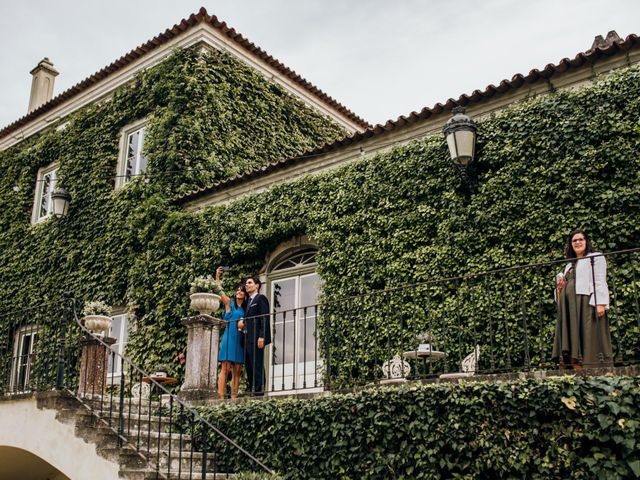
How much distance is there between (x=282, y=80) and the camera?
58.5ft

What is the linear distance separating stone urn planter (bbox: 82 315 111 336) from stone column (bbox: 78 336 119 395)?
53.6 inches

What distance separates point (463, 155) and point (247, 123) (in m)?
7.54

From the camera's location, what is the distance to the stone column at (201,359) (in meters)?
9.87

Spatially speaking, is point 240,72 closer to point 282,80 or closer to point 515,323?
point 282,80

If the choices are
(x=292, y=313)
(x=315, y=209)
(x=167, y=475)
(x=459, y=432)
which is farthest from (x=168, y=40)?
(x=459, y=432)

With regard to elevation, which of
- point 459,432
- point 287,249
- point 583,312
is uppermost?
point 287,249

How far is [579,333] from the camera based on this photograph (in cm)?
750

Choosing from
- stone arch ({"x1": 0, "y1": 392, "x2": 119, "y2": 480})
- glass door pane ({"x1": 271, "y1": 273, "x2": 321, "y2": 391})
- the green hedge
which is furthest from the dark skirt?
stone arch ({"x1": 0, "y1": 392, "x2": 119, "y2": 480})

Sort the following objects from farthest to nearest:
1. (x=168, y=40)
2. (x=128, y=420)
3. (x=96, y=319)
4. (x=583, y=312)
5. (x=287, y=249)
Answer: (x=168, y=40) < (x=287, y=249) < (x=96, y=319) < (x=128, y=420) < (x=583, y=312)

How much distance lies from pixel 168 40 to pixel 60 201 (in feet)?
15.0

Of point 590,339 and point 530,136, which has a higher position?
point 530,136

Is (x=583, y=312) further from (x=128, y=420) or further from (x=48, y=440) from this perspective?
(x=48, y=440)

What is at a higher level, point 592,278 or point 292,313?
point 292,313

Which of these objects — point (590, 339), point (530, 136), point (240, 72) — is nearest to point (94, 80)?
point (240, 72)
